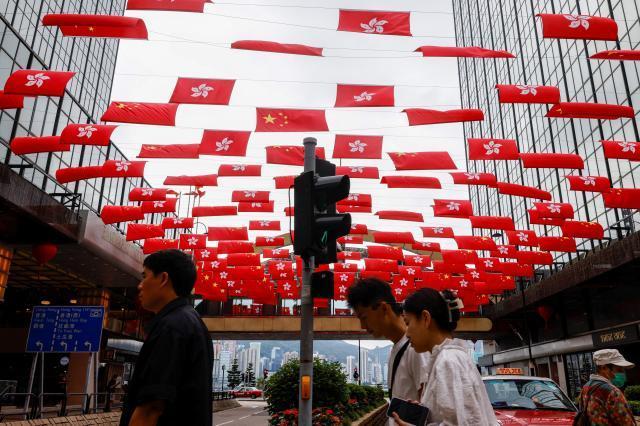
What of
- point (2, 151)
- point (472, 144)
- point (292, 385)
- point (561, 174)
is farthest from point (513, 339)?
point (2, 151)

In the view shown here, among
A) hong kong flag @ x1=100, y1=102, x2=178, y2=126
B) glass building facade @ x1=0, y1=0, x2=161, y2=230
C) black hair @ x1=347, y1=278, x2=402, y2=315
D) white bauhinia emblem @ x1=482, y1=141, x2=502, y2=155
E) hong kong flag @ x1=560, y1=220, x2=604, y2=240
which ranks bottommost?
black hair @ x1=347, y1=278, x2=402, y2=315

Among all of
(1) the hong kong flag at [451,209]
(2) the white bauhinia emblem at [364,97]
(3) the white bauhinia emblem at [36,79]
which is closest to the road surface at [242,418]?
(1) the hong kong flag at [451,209]

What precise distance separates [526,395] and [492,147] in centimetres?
700

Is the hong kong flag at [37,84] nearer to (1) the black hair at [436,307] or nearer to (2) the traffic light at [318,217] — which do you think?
(2) the traffic light at [318,217]

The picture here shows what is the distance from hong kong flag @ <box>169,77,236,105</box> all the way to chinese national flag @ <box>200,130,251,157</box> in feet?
6.65

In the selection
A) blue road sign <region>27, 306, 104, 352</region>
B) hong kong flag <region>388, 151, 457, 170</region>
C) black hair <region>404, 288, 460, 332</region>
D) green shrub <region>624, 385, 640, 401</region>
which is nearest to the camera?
black hair <region>404, 288, 460, 332</region>

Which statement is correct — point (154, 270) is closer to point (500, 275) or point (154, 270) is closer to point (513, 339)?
point (500, 275)

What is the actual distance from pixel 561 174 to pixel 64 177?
2697cm

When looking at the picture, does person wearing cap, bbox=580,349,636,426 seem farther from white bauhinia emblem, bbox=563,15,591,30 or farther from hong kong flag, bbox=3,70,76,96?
hong kong flag, bbox=3,70,76,96

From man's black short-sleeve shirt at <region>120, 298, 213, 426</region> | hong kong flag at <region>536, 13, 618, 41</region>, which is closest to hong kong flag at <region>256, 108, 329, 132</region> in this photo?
hong kong flag at <region>536, 13, 618, 41</region>

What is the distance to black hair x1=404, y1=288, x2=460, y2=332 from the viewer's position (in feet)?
8.59

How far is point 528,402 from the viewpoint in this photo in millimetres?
6203

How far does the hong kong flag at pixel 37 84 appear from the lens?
9.27m

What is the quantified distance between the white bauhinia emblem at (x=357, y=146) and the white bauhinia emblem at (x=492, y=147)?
2.96 m
